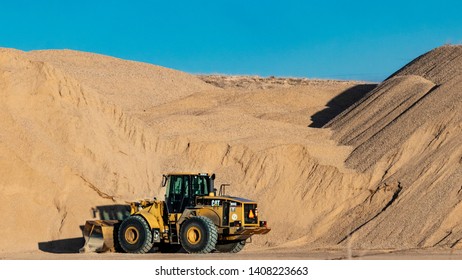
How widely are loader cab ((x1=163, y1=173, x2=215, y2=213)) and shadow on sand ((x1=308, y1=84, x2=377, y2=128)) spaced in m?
19.8

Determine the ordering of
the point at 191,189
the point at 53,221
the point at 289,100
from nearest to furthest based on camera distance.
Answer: the point at 191,189
the point at 53,221
the point at 289,100

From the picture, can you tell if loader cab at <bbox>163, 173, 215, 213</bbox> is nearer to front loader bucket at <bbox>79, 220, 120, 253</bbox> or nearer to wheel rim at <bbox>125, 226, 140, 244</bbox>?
wheel rim at <bbox>125, 226, 140, 244</bbox>

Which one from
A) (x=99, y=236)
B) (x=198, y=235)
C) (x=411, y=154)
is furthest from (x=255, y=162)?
(x=198, y=235)

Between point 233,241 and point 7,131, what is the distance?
8357 millimetres

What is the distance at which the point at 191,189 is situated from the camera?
24.4 metres

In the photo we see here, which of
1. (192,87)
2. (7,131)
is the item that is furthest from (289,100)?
(7,131)

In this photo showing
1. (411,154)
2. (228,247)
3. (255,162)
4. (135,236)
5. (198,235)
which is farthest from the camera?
(255,162)

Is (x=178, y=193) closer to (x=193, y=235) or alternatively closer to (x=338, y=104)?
(x=193, y=235)

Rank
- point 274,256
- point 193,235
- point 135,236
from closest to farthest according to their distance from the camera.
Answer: point 274,256 < point 193,235 < point 135,236

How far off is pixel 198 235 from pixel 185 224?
0.46 metres

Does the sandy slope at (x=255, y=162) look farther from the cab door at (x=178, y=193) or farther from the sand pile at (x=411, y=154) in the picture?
the cab door at (x=178, y=193)

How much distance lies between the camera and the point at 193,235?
77.1ft

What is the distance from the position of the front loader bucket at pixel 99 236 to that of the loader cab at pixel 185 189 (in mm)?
1689

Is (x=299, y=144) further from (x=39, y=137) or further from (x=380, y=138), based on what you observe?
(x=39, y=137)
